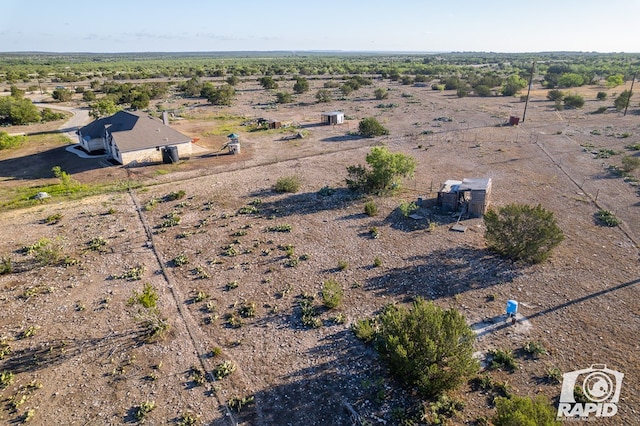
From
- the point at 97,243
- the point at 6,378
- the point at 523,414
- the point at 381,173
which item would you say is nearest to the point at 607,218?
the point at 381,173

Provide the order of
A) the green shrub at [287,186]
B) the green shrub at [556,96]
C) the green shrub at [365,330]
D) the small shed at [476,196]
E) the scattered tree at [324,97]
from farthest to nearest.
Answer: the scattered tree at [324,97]
the green shrub at [556,96]
the green shrub at [287,186]
the small shed at [476,196]
the green shrub at [365,330]

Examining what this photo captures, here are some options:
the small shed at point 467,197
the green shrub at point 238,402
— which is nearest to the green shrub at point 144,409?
the green shrub at point 238,402

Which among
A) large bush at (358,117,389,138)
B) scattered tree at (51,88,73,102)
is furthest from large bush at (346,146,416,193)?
scattered tree at (51,88,73,102)

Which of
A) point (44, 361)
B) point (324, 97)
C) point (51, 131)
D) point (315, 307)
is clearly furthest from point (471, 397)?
point (324, 97)

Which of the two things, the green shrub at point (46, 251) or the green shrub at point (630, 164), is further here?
the green shrub at point (630, 164)

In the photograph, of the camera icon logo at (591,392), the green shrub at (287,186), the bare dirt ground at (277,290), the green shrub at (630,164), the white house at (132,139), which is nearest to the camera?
the camera icon logo at (591,392)

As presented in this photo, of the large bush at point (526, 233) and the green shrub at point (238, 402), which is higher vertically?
the large bush at point (526, 233)

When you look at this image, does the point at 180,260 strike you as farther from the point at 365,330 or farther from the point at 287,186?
the point at 287,186

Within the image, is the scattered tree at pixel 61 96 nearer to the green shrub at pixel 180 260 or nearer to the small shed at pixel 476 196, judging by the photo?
the green shrub at pixel 180 260
